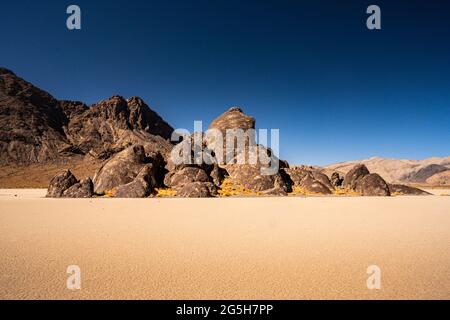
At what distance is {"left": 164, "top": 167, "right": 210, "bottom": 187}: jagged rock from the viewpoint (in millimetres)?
25938

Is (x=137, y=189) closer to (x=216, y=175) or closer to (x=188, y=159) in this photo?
(x=188, y=159)

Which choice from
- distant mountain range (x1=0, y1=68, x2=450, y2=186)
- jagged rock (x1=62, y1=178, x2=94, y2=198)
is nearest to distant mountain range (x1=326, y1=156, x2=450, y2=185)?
distant mountain range (x1=0, y1=68, x2=450, y2=186)

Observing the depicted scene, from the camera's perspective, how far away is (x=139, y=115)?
100500 millimetres

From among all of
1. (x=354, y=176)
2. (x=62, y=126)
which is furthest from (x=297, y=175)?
(x=62, y=126)

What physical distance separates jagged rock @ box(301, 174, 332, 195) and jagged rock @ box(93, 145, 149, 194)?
16.2 metres

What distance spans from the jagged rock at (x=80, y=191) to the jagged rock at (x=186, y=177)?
7022 millimetres

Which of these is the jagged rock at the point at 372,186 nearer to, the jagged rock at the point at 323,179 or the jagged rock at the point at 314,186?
the jagged rock at the point at 323,179

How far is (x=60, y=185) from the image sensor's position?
73.9ft

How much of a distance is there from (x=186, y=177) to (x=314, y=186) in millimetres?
12534

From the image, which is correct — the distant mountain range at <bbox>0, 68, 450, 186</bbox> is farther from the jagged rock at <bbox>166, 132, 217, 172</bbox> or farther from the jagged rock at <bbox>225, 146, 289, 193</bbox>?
the jagged rock at <bbox>225, 146, 289, 193</bbox>

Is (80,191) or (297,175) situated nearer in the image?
(80,191)
